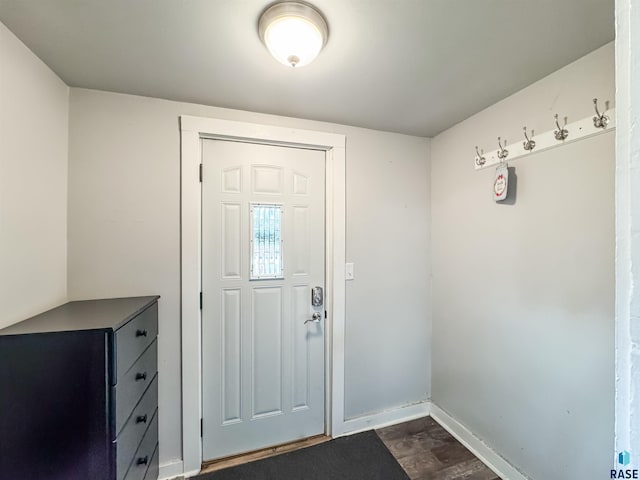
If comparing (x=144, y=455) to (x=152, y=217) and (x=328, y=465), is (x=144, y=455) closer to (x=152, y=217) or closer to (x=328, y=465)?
(x=328, y=465)

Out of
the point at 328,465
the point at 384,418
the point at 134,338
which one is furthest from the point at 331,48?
the point at 384,418

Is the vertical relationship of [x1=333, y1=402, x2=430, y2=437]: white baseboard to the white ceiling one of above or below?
below

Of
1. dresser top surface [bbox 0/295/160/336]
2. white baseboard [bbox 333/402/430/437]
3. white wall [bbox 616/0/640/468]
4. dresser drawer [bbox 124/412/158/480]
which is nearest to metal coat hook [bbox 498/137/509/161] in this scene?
white wall [bbox 616/0/640/468]

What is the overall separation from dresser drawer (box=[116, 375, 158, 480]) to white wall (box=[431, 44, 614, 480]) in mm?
1979

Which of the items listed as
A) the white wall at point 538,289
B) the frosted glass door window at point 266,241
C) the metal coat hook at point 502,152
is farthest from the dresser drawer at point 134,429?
the metal coat hook at point 502,152

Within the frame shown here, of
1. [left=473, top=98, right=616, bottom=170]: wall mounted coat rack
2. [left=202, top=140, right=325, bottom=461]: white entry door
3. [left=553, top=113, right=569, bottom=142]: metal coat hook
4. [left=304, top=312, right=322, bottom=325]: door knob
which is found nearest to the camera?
[left=473, top=98, right=616, bottom=170]: wall mounted coat rack

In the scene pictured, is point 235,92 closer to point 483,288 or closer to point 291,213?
point 291,213

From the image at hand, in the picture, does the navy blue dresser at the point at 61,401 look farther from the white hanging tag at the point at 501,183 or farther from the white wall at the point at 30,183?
the white hanging tag at the point at 501,183

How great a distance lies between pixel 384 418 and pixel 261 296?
4.42 feet

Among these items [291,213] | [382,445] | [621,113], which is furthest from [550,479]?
[291,213]

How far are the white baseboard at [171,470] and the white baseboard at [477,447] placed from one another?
5.98ft

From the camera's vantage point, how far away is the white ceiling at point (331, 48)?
1014 mm

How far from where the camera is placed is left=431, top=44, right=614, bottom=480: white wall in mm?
1240

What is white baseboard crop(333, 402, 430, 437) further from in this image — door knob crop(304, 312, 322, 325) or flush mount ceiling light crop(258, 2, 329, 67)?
flush mount ceiling light crop(258, 2, 329, 67)
